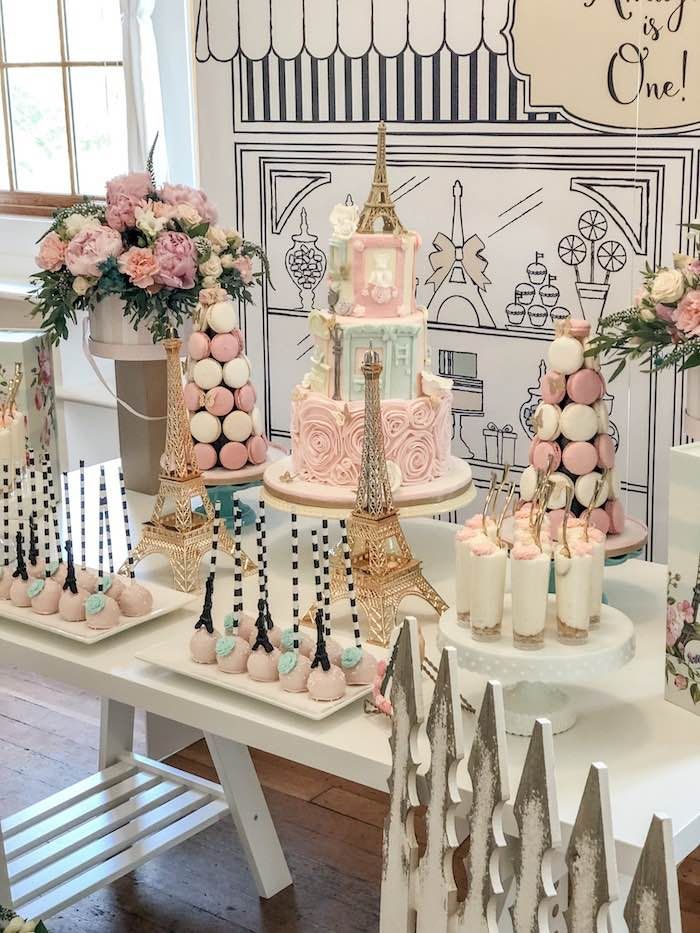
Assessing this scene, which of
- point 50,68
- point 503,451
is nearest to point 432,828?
point 503,451

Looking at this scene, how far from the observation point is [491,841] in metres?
1.26

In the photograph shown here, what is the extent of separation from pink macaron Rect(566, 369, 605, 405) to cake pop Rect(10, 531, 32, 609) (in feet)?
3.02

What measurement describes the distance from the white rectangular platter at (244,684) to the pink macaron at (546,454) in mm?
405

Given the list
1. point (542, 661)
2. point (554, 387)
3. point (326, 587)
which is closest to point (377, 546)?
point (326, 587)

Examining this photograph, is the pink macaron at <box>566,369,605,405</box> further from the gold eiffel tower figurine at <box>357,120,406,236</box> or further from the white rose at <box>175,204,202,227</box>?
Answer: the white rose at <box>175,204,202,227</box>

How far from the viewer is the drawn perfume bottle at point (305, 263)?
10.9 feet

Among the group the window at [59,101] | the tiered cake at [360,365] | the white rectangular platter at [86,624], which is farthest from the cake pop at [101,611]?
the window at [59,101]

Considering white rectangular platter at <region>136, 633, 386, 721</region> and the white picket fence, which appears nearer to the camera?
the white picket fence

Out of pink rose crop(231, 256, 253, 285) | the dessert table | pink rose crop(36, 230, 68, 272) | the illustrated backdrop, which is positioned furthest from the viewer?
the illustrated backdrop

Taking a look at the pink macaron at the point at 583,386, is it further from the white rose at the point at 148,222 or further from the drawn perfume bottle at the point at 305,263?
the drawn perfume bottle at the point at 305,263

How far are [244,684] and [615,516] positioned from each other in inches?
27.2

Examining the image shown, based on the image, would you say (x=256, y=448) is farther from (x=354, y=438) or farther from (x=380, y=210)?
(x=380, y=210)

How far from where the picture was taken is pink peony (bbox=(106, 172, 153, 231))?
2.43 metres

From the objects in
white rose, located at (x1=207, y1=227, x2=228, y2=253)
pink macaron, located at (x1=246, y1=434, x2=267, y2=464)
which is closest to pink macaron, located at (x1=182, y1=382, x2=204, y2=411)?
pink macaron, located at (x1=246, y1=434, x2=267, y2=464)
